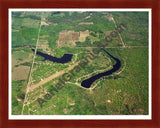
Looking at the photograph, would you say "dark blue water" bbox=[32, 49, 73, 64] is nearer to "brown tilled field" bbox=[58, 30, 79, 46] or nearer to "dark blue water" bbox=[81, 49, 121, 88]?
"brown tilled field" bbox=[58, 30, 79, 46]

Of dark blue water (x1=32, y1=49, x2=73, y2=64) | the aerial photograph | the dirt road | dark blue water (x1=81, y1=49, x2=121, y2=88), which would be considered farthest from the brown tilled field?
dark blue water (x1=81, y1=49, x2=121, y2=88)

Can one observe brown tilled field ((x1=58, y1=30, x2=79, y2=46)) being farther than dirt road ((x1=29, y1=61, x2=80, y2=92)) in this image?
Yes

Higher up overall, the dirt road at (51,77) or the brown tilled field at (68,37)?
the brown tilled field at (68,37)

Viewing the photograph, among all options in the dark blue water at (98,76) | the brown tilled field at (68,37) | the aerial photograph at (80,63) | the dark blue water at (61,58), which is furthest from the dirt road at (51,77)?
the brown tilled field at (68,37)

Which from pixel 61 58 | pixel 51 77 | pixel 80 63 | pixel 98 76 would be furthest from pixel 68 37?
pixel 98 76

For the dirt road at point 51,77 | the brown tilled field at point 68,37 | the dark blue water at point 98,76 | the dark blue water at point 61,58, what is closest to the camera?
the dirt road at point 51,77

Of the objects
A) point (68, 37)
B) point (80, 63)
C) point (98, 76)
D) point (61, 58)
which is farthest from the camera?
point (68, 37)

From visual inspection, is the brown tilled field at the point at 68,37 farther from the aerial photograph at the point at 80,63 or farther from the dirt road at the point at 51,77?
the dirt road at the point at 51,77

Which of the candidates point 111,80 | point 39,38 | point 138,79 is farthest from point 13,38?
point 138,79

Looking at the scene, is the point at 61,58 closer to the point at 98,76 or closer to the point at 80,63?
the point at 80,63
